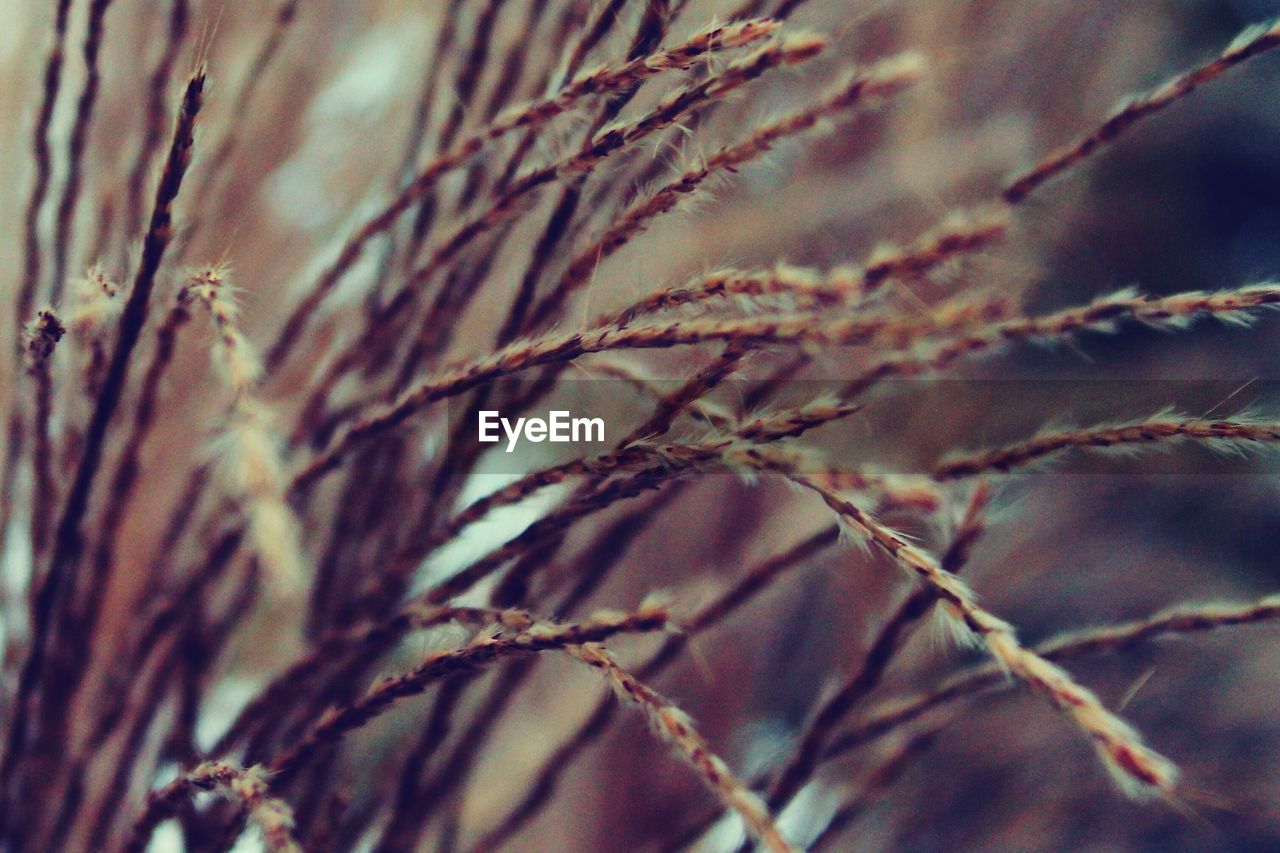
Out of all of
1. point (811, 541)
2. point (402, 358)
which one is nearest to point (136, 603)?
point (402, 358)

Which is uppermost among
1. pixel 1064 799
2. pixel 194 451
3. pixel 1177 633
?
pixel 194 451

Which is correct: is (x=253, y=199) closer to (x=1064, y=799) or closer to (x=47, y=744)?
(x=47, y=744)

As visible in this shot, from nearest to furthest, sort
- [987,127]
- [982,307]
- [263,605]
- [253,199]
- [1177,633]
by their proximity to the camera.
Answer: [982,307], [1177,633], [263,605], [253,199], [987,127]

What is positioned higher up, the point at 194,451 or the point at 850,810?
the point at 194,451

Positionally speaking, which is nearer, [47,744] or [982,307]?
[982,307]

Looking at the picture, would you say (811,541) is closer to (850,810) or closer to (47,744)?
(850,810)

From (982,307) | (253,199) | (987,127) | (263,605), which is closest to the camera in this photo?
(982,307)

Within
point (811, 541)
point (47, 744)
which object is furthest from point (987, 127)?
point (47, 744)
